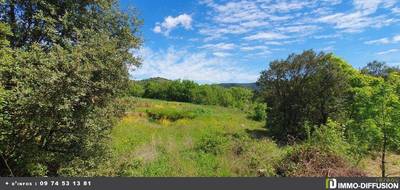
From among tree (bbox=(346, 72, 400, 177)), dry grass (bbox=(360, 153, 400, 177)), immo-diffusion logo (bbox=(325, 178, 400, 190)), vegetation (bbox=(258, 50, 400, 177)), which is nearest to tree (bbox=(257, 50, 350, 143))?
vegetation (bbox=(258, 50, 400, 177))

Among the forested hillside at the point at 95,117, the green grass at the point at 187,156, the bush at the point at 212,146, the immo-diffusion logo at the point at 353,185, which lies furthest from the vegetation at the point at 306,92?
the immo-diffusion logo at the point at 353,185

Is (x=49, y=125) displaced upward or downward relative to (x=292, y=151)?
upward

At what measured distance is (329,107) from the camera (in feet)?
88.2

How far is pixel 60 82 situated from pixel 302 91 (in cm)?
2142

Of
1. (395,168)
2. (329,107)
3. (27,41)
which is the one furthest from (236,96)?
(27,41)

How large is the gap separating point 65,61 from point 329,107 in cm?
2165

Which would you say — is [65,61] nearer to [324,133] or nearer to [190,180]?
[190,180]

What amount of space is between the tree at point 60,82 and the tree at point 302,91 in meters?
16.9

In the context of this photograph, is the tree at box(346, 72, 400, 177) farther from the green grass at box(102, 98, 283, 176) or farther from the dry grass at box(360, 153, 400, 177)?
the green grass at box(102, 98, 283, 176)

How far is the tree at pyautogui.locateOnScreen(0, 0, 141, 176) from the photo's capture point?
10.2m

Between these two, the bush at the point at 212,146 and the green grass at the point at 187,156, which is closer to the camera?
the green grass at the point at 187,156

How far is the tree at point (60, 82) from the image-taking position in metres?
10.2

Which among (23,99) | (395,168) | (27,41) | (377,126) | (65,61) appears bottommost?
(395,168)

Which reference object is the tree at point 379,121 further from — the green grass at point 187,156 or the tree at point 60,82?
the tree at point 60,82
